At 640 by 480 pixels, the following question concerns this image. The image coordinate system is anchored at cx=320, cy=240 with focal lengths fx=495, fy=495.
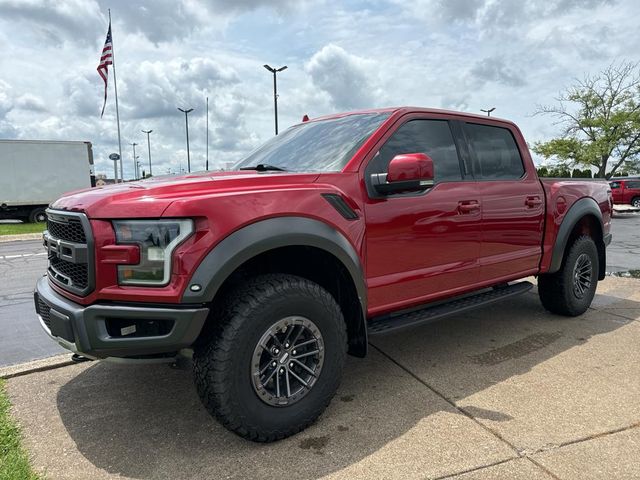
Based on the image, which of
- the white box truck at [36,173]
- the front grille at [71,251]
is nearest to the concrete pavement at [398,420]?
the front grille at [71,251]

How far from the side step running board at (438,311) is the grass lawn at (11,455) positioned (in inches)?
76.0

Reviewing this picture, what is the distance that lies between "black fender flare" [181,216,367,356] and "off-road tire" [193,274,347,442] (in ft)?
0.60

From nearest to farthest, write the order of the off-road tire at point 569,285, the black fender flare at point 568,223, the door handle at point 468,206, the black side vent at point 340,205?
the black side vent at point 340,205
the door handle at point 468,206
the black fender flare at point 568,223
the off-road tire at point 569,285

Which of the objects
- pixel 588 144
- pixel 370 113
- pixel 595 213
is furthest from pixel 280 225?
pixel 588 144

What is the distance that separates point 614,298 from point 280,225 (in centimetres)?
480

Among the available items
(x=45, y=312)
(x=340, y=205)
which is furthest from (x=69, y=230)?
(x=340, y=205)

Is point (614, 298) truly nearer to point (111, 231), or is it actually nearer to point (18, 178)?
point (111, 231)

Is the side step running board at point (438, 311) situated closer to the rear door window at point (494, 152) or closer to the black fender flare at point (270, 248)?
the black fender flare at point (270, 248)

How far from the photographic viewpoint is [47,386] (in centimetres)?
340

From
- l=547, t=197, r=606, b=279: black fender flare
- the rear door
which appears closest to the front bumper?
the rear door

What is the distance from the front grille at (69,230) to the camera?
2.45 m

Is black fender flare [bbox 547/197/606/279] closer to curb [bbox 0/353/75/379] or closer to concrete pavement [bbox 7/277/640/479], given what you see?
concrete pavement [bbox 7/277/640/479]

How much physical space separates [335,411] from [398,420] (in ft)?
1.24

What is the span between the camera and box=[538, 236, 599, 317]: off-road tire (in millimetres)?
4711
